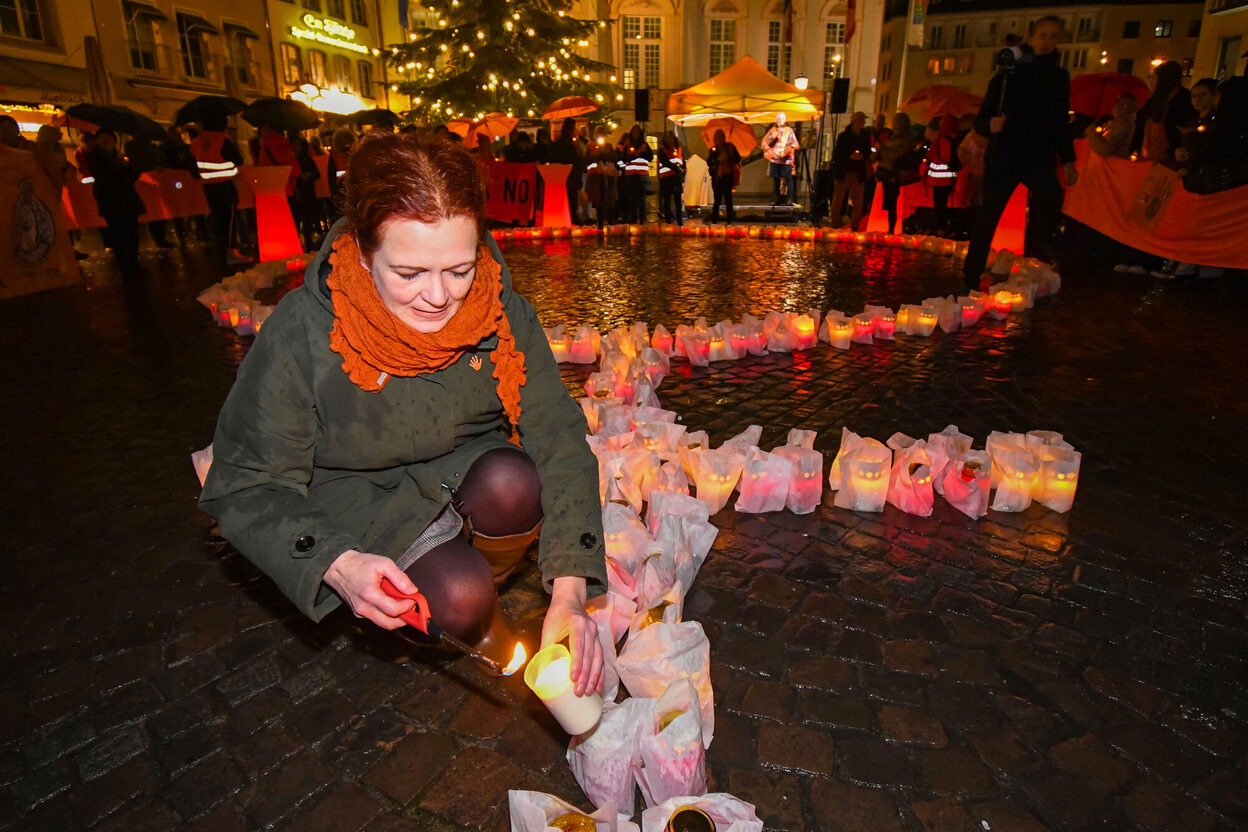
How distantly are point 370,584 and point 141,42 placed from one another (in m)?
31.2

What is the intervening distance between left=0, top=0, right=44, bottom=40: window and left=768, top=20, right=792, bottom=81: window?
102ft

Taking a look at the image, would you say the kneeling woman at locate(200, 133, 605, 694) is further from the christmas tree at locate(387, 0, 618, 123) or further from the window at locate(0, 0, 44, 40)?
the window at locate(0, 0, 44, 40)

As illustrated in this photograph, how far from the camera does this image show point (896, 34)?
66125 mm

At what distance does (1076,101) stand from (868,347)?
8.74 m

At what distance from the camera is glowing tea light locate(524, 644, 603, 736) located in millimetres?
1627

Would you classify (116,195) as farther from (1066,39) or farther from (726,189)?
(1066,39)

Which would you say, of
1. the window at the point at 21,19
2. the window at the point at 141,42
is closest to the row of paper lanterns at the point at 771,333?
the window at the point at 21,19

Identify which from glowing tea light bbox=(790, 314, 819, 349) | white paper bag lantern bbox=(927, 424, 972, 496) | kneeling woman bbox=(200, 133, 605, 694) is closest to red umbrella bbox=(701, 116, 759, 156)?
glowing tea light bbox=(790, 314, 819, 349)

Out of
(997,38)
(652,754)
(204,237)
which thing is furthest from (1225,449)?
(997,38)

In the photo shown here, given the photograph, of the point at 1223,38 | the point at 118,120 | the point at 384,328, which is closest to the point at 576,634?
the point at 384,328

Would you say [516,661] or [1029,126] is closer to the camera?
[516,661]

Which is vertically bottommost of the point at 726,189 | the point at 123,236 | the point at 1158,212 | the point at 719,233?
the point at 719,233

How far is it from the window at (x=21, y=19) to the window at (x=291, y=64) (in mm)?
11753

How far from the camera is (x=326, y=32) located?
3547 cm
